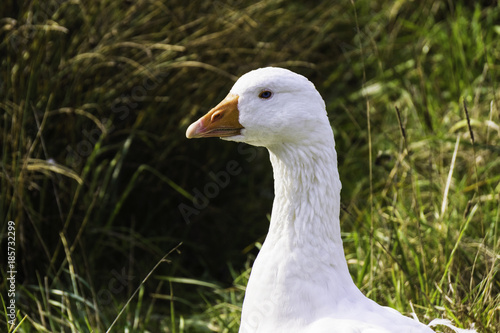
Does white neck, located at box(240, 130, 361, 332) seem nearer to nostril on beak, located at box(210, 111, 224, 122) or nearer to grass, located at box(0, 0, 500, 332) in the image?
nostril on beak, located at box(210, 111, 224, 122)

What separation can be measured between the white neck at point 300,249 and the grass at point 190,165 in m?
0.63

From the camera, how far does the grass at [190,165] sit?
10.8 feet

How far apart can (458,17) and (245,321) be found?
349cm

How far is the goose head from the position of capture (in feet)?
7.73

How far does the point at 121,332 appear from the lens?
3.12m

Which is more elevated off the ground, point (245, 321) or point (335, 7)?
point (335, 7)

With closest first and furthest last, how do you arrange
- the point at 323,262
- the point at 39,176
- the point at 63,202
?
the point at 323,262, the point at 39,176, the point at 63,202

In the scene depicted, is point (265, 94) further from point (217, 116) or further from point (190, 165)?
point (190, 165)

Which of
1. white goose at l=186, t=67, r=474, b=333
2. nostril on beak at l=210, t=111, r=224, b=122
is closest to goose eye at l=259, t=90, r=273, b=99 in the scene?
white goose at l=186, t=67, r=474, b=333

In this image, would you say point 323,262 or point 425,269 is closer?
point 323,262

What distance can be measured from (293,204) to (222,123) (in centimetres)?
36

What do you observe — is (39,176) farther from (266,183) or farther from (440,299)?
(440,299)

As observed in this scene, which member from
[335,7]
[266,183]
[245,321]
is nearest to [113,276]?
[266,183]

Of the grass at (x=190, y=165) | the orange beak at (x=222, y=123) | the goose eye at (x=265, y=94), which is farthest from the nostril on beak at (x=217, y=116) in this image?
the grass at (x=190, y=165)
